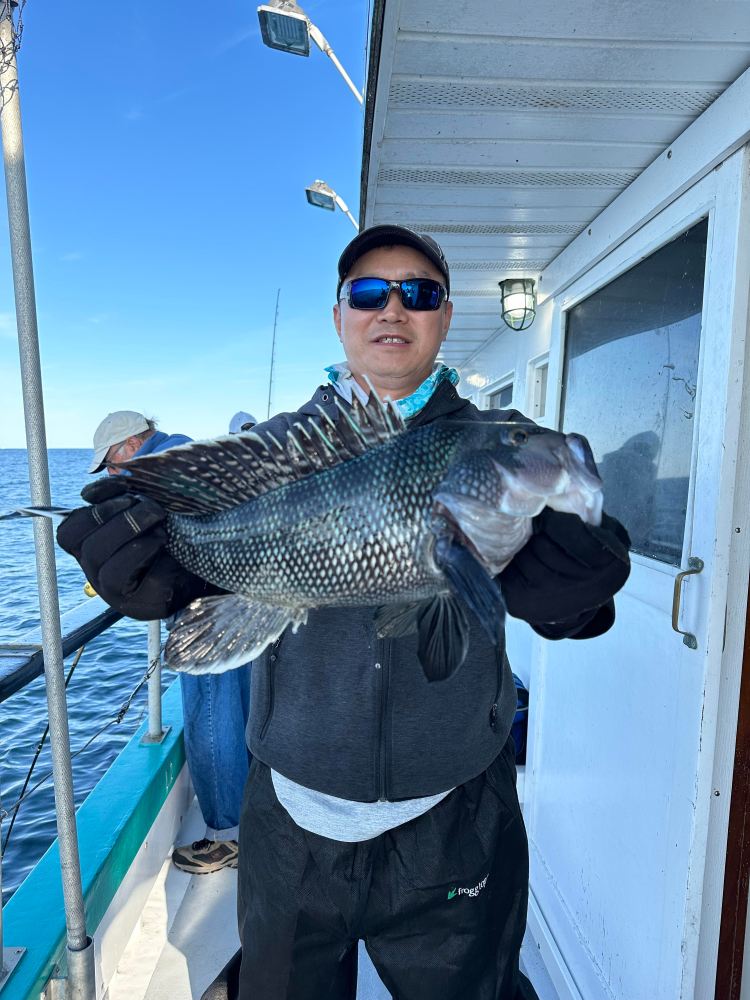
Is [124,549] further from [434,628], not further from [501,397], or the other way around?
[501,397]

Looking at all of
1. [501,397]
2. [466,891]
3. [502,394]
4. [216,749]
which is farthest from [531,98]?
[501,397]

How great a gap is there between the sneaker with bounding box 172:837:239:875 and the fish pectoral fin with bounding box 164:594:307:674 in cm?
262

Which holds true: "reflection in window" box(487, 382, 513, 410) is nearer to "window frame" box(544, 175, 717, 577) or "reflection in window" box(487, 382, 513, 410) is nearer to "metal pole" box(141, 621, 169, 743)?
"window frame" box(544, 175, 717, 577)

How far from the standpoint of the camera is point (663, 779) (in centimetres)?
259

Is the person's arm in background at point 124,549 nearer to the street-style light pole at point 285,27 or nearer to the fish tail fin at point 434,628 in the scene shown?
the fish tail fin at point 434,628

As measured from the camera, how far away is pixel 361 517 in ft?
5.98

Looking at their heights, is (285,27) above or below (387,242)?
above

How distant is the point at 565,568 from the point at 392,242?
5.17 feet

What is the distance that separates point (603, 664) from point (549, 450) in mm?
1955

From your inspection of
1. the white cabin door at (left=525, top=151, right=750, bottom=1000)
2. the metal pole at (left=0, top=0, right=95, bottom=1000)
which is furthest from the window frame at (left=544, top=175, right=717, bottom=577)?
the metal pole at (left=0, top=0, right=95, bottom=1000)

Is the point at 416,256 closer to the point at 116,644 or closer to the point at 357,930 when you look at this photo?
the point at 357,930

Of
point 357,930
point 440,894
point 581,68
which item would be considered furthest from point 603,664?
point 581,68

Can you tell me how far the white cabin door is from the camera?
7.70 ft


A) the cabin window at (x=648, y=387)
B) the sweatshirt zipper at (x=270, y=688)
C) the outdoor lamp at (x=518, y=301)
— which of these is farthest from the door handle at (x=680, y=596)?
the outdoor lamp at (x=518, y=301)
